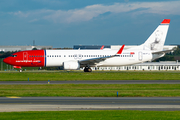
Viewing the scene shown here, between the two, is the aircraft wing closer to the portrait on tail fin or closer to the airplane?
the airplane

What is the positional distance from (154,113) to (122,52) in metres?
40.4

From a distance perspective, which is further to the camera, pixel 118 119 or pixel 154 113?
pixel 154 113

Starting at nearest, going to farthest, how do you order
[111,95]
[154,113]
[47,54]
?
[154,113] < [111,95] < [47,54]

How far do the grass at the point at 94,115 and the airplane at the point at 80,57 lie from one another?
36.4 m

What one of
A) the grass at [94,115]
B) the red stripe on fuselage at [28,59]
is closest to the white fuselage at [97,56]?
the red stripe on fuselage at [28,59]

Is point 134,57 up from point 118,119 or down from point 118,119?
up

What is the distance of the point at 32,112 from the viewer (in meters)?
16.5

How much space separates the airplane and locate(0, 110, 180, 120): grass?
3644 centimetres

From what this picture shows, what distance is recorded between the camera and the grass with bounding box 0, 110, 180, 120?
1500 cm

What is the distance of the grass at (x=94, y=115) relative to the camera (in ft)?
49.2

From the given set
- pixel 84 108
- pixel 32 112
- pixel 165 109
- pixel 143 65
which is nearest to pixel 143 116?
pixel 165 109

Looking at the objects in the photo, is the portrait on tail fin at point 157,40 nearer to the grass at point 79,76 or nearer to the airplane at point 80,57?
the airplane at point 80,57

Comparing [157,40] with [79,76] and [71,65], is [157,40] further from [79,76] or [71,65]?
[79,76]

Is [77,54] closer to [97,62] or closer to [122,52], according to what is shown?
[97,62]
